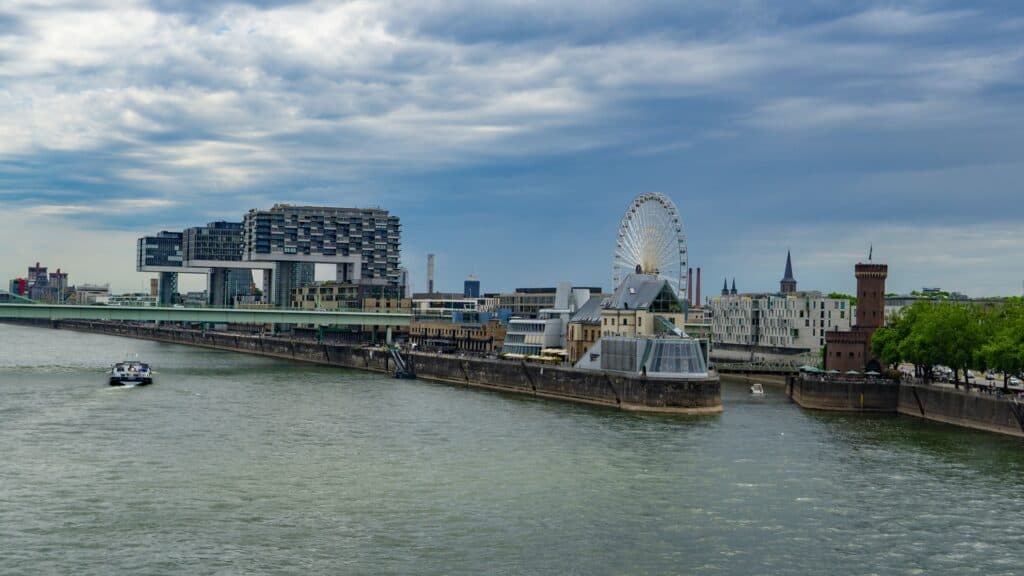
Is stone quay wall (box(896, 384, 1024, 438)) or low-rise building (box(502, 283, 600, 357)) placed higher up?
low-rise building (box(502, 283, 600, 357))

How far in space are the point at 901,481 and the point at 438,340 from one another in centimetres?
12091

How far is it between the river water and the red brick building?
2798 cm

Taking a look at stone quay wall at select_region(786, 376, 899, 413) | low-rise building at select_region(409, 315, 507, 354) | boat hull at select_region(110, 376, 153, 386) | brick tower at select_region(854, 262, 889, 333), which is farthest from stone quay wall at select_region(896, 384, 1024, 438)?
boat hull at select_region(110, 376, 153, 386)

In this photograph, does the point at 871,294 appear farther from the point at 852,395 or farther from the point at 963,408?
the point at 963,408

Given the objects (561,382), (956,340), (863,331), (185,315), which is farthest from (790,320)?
(185,315)

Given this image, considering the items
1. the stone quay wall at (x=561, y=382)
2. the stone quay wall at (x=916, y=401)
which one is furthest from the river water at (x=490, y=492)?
the stone quay wall at (x=561, y=382)

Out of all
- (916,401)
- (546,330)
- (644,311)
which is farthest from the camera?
(546,330)

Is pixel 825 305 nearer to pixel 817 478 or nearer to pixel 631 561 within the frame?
pixel 817 478

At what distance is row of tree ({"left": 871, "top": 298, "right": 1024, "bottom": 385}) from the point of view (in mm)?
86188

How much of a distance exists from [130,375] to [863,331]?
7716cm

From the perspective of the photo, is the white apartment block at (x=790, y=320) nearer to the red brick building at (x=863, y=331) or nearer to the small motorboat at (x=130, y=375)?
the red brick building at (x=863, y=331)

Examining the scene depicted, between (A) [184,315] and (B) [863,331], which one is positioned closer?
(B) [863,331]

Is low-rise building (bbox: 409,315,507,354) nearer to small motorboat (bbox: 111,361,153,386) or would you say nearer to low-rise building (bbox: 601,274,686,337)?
low-rise building (bbox: 601,274,686,337)

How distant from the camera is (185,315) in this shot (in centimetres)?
15850
